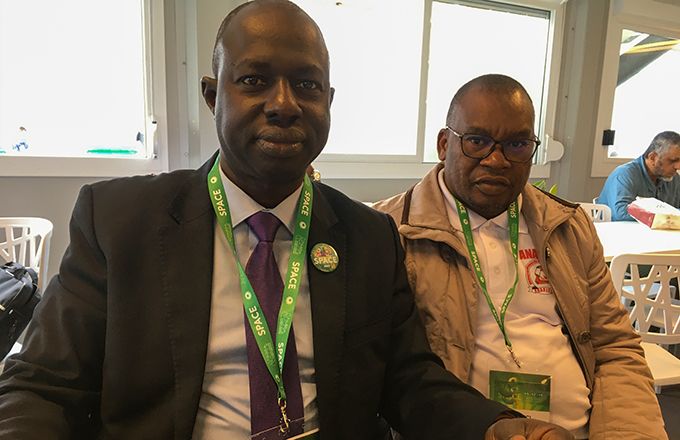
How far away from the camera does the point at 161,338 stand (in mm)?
847

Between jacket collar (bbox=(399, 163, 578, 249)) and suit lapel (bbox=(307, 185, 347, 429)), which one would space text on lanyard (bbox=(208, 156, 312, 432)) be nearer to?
suit lapel (bbox=(307, 185, 347, 429))

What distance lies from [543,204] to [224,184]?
868 millimetres

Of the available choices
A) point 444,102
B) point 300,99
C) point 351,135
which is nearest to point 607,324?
point 300,99

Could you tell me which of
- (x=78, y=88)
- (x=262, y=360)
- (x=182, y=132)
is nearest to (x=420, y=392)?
(x=262, y=360)

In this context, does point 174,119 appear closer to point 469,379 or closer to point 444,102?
point 444,102

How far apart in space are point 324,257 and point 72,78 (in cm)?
242

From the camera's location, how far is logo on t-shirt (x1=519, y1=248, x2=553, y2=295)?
1242mm

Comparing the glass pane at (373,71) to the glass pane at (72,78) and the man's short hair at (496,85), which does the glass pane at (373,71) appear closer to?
the glass pane at (72,78)

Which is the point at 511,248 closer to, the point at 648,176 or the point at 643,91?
the point at 648,176

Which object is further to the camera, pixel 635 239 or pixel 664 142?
pixel 664 142

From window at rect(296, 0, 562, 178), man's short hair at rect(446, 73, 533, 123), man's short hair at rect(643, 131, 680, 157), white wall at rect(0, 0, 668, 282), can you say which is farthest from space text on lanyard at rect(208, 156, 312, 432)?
man's short hair at rect(643, 131, 680, 157)

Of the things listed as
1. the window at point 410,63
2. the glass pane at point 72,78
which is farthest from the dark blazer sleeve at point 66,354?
the window at point 410,63

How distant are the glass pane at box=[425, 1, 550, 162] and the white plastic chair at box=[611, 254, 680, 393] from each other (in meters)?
2.02

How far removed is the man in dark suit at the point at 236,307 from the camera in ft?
2.76
